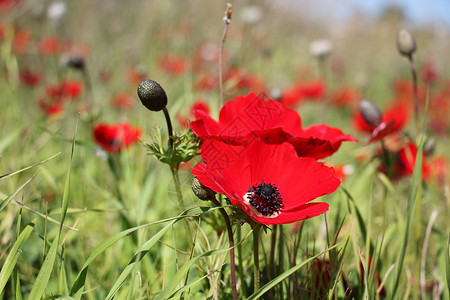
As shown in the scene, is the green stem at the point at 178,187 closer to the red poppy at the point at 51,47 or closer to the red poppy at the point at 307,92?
the red poppy at the point at 307,92

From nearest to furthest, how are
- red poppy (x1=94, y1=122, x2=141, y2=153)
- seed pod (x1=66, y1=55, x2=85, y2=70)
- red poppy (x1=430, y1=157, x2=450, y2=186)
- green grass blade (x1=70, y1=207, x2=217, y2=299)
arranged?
green grass blade (x1=70, y1=207, x2=217, y2=299) → red poppy (x1=94, y1=122, x2=141, y2=153) → seed pod (x1=66, y1=55, x2=85, y2=70) → red poppy (x1=430, y1=157, x2=450, y2=186)

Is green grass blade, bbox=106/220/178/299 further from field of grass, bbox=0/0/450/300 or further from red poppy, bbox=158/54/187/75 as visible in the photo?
red poppy, bbox=158/54/187/75

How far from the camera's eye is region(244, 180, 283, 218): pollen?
0.56m

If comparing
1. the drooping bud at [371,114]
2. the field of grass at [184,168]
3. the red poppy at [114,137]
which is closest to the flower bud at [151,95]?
the field of grass at [184,168]

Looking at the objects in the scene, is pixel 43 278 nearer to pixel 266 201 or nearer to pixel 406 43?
pixel 266 201

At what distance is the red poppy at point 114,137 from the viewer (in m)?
1.34

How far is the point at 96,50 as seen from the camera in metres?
3.31

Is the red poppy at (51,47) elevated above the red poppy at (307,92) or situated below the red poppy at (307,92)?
above

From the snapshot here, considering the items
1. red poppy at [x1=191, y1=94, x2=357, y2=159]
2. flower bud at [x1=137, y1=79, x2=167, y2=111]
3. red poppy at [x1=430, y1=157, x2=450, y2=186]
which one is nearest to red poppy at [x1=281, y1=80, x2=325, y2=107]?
red poppy at [x1=430, y1=157, x2=450, y2=186]

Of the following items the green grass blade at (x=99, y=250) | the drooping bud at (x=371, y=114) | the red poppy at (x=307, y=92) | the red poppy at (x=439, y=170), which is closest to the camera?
the green grass blade at (x=99, y=250)

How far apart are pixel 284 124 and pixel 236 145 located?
0.36 feet

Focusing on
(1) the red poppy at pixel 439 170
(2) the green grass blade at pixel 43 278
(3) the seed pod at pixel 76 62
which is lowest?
(2) the green grass blade at pixel 43 278

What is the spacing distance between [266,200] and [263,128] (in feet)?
0.38

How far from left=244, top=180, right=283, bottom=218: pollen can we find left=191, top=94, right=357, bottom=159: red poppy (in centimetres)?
7
